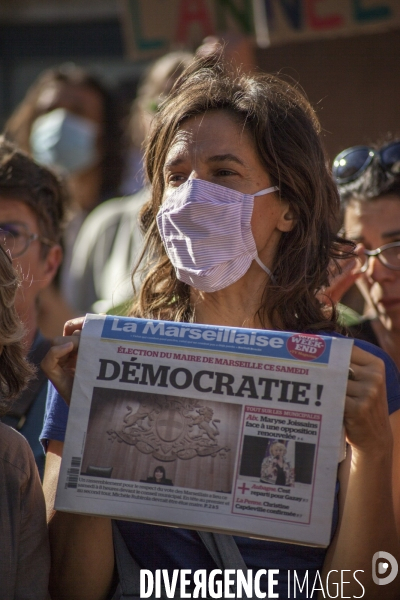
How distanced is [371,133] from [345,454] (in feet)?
9.50

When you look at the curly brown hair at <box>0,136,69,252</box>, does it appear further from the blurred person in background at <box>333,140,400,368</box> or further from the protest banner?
the protest banner

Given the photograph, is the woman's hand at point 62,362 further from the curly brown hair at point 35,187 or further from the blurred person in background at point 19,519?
the curly brown hair at point 35,187

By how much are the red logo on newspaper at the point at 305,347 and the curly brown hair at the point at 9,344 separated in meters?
0.78

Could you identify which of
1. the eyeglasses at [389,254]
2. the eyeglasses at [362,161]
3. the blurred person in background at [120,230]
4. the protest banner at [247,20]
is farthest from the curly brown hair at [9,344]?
the protest banner at [247,20]

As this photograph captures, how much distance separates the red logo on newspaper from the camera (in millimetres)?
1994

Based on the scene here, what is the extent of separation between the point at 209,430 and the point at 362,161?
1663 millimetres

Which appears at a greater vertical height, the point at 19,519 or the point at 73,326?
the point at 73,326

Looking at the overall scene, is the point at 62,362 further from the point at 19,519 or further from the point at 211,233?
the point at 211,233

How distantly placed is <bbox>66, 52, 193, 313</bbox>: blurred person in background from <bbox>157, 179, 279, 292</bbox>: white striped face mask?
74.2 inches

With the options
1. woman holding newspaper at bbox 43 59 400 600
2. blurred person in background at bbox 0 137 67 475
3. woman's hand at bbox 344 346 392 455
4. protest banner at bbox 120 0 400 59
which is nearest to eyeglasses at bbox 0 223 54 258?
blurred person in background at bbox 0 137 67 475

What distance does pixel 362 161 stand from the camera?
3.27 meters

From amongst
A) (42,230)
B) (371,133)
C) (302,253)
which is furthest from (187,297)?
(371,133)

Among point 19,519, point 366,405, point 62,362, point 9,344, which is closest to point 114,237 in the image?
point 9,344

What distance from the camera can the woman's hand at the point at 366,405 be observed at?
79.0 inches
